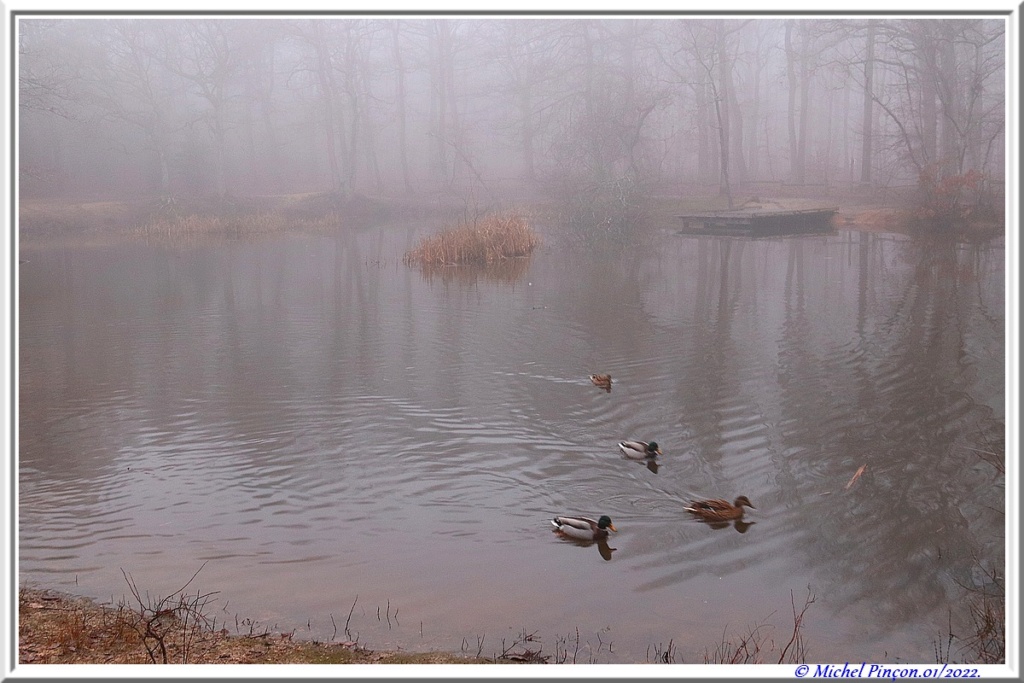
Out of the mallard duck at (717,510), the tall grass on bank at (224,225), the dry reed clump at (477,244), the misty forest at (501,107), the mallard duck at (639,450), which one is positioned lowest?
the mallard duck at (717,510)

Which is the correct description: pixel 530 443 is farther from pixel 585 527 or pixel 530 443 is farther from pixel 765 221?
pixel 765 221

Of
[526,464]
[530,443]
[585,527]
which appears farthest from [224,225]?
[585,527]

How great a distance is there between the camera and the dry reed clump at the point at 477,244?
22.9 metres

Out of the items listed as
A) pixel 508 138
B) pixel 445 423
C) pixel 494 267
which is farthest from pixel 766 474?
pixel 508 138

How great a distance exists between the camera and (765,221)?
29.7 m

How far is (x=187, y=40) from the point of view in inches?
1773

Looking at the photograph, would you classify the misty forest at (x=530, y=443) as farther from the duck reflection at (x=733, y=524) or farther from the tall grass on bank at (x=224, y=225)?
the tall grass on bank at (x=224, y=225)

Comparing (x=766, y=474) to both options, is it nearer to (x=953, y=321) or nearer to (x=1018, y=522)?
(x=1018, y=522)

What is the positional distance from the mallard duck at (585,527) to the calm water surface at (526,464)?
0.15 m

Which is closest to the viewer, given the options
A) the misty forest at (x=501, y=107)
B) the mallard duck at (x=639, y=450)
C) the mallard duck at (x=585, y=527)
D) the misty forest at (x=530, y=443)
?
the misty forest at (x=530, y=443)

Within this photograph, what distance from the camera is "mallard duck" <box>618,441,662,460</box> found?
784 centimetres

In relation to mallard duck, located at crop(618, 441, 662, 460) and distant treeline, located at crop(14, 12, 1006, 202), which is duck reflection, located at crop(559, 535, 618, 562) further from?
distant treeline, located at crop(14, 12, 1006, 202)

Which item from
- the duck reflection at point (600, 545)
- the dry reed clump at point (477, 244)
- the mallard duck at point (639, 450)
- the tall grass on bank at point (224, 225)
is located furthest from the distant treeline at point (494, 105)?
the duck reflection at point (600, 545)

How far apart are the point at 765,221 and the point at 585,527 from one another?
81.9 ft
